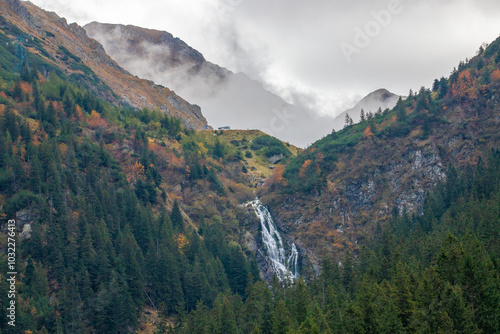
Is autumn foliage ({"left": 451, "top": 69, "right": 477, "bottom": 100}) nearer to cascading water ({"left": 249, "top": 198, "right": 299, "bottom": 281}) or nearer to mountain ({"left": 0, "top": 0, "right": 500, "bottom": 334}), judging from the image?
mountain ({"left": 0, "top": 0, "right": 500, "bottom": 334})

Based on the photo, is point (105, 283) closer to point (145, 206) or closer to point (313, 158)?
point (145, 206)

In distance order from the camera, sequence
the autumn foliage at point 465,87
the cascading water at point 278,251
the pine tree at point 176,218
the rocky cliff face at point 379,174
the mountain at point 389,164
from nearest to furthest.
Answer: the pine tree at point 176,218, the rocky cliff face at point 379,174, the mountain at point 389,164, the cascading water at point 278,251, the autumn foliage at point 465,87

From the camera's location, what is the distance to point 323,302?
92188mm

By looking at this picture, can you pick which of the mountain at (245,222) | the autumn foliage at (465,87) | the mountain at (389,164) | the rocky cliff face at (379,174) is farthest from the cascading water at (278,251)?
the autumn foliage at (465,87)

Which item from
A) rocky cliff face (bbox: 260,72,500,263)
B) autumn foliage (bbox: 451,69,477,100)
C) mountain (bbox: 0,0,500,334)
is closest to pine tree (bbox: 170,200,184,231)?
mountain (bbox: 0,0,500,334)

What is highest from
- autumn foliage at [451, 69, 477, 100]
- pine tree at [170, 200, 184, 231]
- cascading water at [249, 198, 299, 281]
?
autumn foliage at [451, 69, 477, 100]

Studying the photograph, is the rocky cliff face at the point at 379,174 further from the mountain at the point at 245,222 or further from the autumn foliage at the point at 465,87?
the autumn foliage at the point at 465,87

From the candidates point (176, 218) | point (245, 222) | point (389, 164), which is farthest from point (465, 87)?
point (176, 218)

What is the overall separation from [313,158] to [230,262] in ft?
207

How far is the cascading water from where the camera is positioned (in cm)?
15112

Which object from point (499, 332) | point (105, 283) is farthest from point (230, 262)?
point (499, 332)

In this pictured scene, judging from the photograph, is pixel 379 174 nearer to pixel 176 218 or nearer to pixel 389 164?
pixel 389 164

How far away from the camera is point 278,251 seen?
157m

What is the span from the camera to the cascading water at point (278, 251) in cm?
15112
